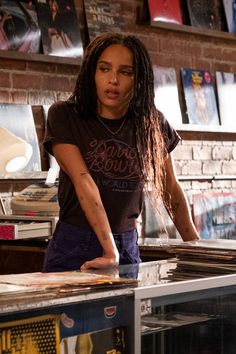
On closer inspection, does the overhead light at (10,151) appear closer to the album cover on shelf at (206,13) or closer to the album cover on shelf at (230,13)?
the album cover on shelf at (206,13)

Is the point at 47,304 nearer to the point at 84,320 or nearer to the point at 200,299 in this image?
the point at 84,320

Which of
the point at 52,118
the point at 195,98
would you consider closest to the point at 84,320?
the point at 52,118

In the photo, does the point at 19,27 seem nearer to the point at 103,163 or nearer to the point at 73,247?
the point at 103,163

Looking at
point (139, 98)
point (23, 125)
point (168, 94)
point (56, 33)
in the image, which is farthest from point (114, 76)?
point (168, 94)

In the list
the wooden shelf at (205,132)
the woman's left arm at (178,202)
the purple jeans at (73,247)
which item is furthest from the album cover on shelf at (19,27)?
the purple jeans at (73,247)

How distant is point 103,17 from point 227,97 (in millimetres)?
1399

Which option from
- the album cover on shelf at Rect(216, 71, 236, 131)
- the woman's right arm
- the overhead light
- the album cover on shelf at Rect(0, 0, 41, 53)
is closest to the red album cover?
the album cover on shelf at Rect(216, 71, 236, 131)

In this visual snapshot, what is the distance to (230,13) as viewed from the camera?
228 inches

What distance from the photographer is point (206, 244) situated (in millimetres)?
2254

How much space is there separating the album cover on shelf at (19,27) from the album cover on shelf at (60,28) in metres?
0.06

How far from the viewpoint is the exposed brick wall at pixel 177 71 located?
4.35 m

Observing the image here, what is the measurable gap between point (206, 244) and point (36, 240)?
1689 mm

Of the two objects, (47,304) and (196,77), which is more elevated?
(196,77)

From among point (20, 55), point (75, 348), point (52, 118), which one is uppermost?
point (20, 55)
